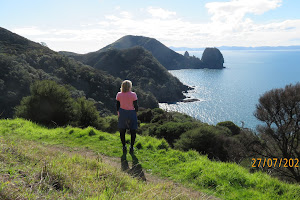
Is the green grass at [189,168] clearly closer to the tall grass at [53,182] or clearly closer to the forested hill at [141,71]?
the tall grass at [53,182]

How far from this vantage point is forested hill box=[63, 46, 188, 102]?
371 feet

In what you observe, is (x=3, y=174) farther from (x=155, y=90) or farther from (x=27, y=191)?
(x=155, y=90)

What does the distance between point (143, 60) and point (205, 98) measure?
161ft

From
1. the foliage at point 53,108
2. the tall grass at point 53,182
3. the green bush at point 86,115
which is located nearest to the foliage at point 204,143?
the green bush at point 86,115

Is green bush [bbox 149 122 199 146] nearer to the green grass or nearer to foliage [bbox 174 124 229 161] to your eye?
foliage [bbox 174 124 229 161]

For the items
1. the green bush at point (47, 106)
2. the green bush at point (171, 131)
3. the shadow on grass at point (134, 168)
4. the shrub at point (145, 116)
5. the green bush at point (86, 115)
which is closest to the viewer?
the shadow on grass at point (134, 168)

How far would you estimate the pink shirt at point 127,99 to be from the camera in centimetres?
618

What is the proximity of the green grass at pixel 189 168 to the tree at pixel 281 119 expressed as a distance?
58.1ft

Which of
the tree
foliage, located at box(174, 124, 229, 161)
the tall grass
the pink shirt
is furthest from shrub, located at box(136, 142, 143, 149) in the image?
the tree

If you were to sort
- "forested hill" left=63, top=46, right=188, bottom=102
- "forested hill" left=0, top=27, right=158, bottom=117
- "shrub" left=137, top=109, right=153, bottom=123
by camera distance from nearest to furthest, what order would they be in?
"shrub" left=137, top=109, right=153, bottom=123, "forested hill" left=0, top=27, right=158, bottom=117, "forested hill" left=63, top=46, right=188, bottom=102

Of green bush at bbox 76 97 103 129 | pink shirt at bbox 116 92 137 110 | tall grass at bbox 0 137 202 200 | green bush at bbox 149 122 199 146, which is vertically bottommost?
green bush at bbox 149 122 199 146

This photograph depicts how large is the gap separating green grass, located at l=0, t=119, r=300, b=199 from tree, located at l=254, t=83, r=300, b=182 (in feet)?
58.1

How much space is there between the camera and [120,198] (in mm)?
2707

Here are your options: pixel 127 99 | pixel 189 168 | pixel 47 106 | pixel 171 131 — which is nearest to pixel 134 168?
pixel 189 168
